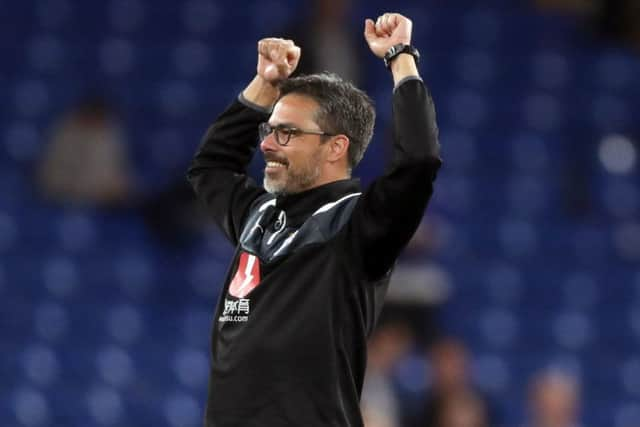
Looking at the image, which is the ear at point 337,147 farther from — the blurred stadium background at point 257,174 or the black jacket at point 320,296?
the blurred stadium background at point 257,174

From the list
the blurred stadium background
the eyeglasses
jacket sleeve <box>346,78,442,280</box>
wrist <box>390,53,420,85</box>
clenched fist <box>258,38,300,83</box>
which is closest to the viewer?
jacket sleeve <box>346,78,442,280</box>

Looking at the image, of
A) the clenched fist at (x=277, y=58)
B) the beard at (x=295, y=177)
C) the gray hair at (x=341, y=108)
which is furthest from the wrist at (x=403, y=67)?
the clenched fist at (x=277, y=58)

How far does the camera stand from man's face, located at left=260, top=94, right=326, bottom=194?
3359 millimetres

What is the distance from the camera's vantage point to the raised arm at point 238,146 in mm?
3674

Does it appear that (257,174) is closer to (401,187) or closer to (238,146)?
(238,146)

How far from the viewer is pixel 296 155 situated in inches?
132

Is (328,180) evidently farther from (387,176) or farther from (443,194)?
(443,194)

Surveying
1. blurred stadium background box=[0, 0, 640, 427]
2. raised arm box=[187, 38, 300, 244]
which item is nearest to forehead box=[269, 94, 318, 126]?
raised arm box=[187, 38, 300, 244]

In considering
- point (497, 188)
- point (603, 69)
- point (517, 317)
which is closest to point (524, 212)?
point (497, 188)

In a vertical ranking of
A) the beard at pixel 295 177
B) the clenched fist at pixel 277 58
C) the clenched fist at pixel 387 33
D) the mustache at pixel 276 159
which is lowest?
the beard at pixel 295 177

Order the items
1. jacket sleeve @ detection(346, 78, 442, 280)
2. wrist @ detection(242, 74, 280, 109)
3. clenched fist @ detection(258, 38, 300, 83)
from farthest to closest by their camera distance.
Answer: wrist @ detection(242, 74, 280, 109) < clenched fist @ detection(258, 38, 300, 83) < jacket sleeve @ detection(346, 78, 442, 280)

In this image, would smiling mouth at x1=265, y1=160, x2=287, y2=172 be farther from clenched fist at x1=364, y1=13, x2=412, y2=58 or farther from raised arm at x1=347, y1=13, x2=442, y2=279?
clenched fist at x1=364, y1=13, x2=412, y2=58

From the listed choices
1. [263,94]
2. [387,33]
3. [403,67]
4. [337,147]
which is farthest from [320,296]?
[263,94]

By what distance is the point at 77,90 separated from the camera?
9.14m
